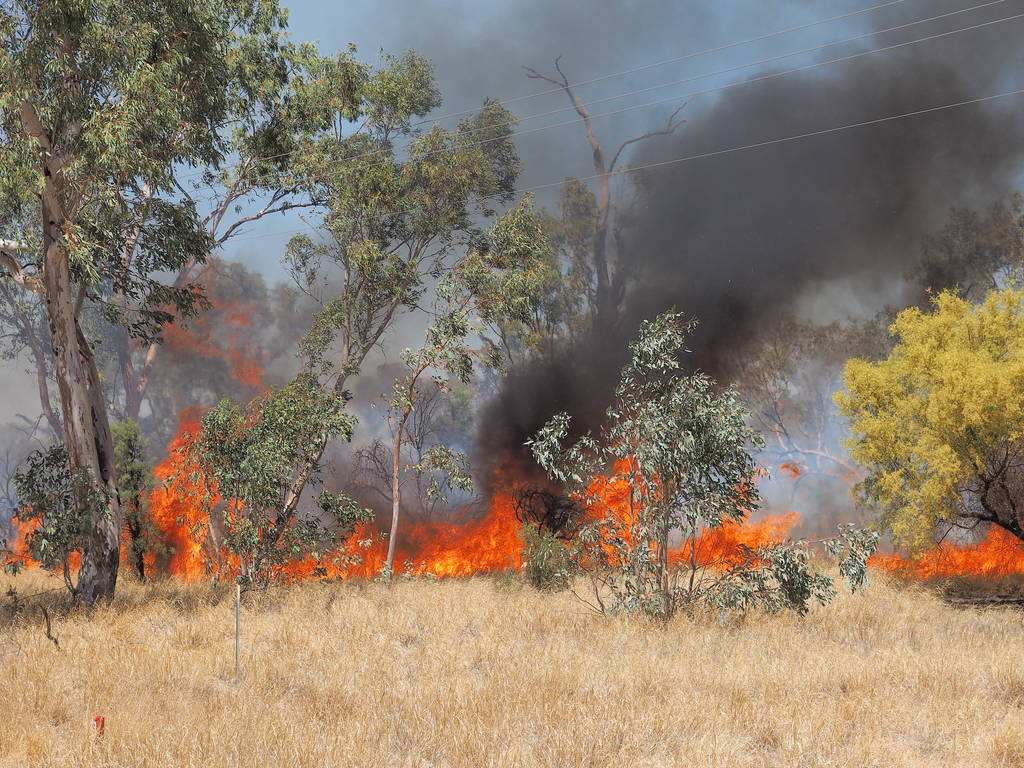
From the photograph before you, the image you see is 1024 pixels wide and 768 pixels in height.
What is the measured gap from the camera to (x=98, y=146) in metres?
14.5

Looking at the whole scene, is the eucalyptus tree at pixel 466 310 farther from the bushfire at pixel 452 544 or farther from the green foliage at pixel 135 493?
the green foliage at pixel 135 493

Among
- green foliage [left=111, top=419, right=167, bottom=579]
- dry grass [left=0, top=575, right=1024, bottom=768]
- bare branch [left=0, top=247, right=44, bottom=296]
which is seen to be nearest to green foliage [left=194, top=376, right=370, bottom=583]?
dry grass [left=0, top=575, right=1024, bottom=768]

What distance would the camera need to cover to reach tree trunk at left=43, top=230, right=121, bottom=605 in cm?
1552

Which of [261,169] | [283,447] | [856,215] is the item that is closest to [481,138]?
[261,169]

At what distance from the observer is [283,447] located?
16000 millimetres

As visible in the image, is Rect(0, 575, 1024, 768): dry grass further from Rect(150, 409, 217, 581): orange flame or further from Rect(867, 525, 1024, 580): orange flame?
Rect(150, 409, 217, 581): orange flame

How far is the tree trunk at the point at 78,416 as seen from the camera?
15516mm

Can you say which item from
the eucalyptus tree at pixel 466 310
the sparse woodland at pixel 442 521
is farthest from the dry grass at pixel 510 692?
the eucalyptus tree at pixel 466 310

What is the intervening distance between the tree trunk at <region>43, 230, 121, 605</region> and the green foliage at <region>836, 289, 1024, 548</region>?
1605cm

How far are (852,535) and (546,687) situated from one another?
6016mm

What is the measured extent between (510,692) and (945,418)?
1230 cm

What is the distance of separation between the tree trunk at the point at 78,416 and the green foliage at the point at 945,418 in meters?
16.1

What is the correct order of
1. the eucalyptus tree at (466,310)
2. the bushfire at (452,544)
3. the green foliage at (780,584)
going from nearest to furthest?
the green foliage at (780,584) → the bushfire at (452,544) → the eucalyptus tree at (466,310)

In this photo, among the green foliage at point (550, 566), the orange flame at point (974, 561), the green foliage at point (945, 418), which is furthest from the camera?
the orange flame at point (974, 561)
